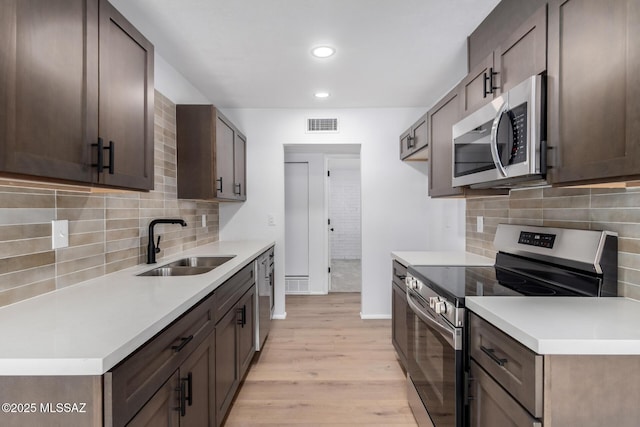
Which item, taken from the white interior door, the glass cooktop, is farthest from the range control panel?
the white interior door

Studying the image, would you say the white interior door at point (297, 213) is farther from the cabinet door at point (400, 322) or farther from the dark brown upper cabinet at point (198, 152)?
the cabinet door at point (400, 322)

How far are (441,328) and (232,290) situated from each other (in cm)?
117

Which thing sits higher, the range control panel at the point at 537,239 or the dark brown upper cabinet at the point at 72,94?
the dark brown upper cabinet at the point at 72,94

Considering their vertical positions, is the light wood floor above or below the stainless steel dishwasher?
below

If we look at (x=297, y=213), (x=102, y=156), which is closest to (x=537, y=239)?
(x=102, y=156)

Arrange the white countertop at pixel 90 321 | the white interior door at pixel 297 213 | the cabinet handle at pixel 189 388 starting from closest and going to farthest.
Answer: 1. the white countertop at pixel 90 321
2. the cabinet handle at pixel 189 388
3. the white interior door at pixel 297 213

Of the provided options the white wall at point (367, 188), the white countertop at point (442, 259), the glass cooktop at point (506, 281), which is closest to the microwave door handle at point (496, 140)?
the glass cooktop at point (506, 281)

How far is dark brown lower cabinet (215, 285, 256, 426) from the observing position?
1.71 metres

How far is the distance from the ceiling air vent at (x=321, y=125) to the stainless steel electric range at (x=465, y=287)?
86.1 inches

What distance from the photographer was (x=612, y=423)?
89 centimetres

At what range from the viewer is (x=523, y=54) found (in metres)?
1.42

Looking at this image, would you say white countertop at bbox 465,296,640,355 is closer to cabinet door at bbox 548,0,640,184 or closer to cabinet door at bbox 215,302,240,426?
cabinet door at bbox 548,0,640,184

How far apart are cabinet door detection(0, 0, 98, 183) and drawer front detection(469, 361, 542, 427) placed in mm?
1571

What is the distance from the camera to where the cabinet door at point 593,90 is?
958 millimetres
